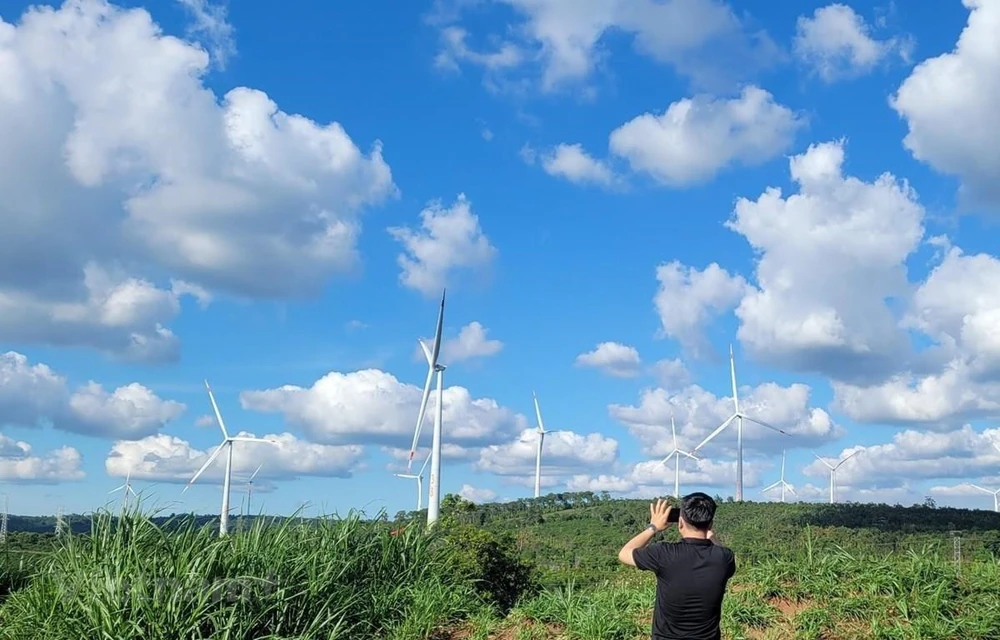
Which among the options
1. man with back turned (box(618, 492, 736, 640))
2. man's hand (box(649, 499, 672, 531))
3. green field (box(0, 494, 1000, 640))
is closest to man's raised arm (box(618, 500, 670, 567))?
man's hand (box(649, 499, 672, 531))

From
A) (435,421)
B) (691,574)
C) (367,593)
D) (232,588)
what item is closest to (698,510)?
(691,574)

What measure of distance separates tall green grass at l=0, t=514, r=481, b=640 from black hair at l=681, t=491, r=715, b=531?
476 cm

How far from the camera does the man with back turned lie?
664 cm

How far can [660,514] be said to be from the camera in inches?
281

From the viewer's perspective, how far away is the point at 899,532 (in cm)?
6506

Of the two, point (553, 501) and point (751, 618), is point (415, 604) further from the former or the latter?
point (553, 501)

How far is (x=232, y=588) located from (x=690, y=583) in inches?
211

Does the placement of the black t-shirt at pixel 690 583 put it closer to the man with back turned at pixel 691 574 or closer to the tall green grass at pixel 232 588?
the man with back turned at pixel 691 574

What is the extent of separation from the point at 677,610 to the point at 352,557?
20.1 ft

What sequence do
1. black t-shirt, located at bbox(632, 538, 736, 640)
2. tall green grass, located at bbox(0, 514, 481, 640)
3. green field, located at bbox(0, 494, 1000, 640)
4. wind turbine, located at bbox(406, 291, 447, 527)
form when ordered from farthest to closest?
wind turbine, located at bbox(406, 291, 447, 527) < green field, located at bbox(0, 494, 1000, 640) < tall green grass, located at bbox(0, 514, 481, 640) < black t-shirt, located at bbox(632, 538, 736, 640)

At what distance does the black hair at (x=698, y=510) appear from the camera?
264 inches

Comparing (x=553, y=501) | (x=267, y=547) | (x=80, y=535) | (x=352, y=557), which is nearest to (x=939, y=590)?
(x=352, y=557)

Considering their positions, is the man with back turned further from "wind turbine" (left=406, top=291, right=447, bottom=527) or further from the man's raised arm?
"wind turbine" (left=406, top=291, right=447, bottom=527)

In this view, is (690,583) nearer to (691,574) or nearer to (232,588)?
(691,574)
